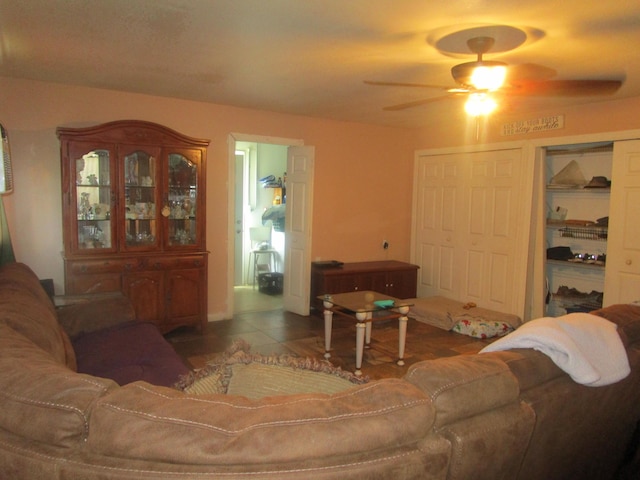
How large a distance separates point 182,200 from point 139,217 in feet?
1.49

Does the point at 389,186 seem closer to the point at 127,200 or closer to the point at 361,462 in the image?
the point at 127,200

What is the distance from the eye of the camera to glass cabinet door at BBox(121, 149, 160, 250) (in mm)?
4289

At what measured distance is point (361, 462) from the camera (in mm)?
1062

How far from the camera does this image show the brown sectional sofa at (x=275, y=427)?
1.01 meters

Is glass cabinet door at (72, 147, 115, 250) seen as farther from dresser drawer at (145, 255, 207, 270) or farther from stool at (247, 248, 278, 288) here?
stool at (247, 248, 278, 288)

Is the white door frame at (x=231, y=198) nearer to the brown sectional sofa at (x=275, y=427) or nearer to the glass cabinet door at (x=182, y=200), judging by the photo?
the glass cabinet door at (x=182, y=200)

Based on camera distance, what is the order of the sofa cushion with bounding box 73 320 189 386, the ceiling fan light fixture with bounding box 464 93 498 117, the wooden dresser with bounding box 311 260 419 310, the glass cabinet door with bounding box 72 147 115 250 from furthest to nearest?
the wooden dresser with bounding box 311 260 419 310
the glass cabinet door with bounding box 72 147 115 250
the ceiling fan light fixture with bounding box 464 93 498 117
the sofa cushion with bounding box 73 320 189 386

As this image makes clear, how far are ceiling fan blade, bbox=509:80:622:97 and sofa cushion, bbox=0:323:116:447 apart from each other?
2846 millimetres

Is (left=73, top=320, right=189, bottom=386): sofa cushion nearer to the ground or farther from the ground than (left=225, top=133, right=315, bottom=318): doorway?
nearer to the ground

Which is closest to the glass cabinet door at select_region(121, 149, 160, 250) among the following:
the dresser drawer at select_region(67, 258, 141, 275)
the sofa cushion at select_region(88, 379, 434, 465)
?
the dresser drawer at select_region(67, 258, 141, 275)

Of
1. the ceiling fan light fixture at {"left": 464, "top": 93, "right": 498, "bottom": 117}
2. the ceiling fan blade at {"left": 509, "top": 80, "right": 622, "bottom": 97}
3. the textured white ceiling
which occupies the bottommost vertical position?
the ceiling fan light fixture at {"left": 464, "top": 93, "right": 498, "bottom": 117}

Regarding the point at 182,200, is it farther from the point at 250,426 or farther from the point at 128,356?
the point at 250,426

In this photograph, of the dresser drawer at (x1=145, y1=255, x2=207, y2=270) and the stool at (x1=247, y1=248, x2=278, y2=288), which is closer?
the dresser drawer at (x1=145, y1=255, x2=207, y2=270)

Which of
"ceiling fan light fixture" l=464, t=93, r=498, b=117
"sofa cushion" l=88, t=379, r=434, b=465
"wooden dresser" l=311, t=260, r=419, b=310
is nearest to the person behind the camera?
"sofa cushion" l=88, t=379, r=434, b=465
